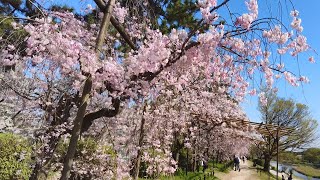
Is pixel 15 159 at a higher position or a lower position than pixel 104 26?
lower

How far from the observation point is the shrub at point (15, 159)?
28.5 feet

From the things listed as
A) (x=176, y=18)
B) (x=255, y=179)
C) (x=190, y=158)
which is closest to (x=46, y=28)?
(x=176, y=18)

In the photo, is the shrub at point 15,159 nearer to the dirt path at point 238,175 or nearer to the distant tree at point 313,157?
the dirt path at point 238,175

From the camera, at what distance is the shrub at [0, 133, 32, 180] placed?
8695 millimetres

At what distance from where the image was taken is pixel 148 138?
11805mm

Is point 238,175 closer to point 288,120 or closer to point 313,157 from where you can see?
point 288,120

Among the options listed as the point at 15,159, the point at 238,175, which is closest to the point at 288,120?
the point at 238,175

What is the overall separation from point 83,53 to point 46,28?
1.74 ft

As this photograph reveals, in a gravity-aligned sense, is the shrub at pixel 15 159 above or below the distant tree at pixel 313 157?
below

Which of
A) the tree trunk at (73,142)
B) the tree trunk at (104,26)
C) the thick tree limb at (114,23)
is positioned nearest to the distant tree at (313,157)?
the thick tree limb at (114,23)

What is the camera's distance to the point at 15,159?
8.92 meters

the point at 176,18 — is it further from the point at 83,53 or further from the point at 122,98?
the point at 83,53

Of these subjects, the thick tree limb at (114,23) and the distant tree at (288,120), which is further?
the distant tree at (288,120)

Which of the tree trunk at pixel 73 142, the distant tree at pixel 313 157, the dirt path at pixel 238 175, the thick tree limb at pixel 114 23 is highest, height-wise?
the distant tree at pixel 313 157
